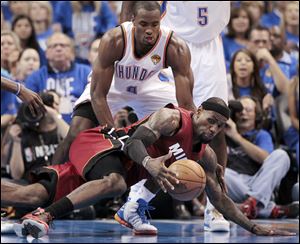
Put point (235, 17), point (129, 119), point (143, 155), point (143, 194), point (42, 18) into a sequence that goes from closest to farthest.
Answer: point (143, 155), point (143, 194), point (129, 119), point (235, 17), point (42, 18)

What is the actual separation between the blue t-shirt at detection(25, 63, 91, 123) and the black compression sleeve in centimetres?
419

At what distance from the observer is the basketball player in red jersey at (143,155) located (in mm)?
6566

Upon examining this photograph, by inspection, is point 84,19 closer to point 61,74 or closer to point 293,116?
point 61,74

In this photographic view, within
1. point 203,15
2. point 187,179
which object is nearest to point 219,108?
point 187,179

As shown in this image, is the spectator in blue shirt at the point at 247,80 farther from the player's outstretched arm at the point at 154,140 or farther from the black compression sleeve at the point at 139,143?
the black compression sleeve at the point at 139,143

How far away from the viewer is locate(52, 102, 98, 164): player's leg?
26.0 feet

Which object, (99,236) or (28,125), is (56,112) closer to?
(28,125)

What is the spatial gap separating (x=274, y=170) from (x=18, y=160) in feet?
9.32

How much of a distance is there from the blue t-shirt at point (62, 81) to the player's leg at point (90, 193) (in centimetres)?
379

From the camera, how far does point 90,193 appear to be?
6902 mm

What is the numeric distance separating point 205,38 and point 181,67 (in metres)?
1.34

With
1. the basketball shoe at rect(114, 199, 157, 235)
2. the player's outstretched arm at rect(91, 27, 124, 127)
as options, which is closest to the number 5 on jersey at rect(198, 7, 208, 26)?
the player's outstretched arm at rect(91, 27, 124, 127)

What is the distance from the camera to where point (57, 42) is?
11258 millimetres

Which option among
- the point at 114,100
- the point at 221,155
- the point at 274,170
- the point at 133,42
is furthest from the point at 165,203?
the point at 133,42
